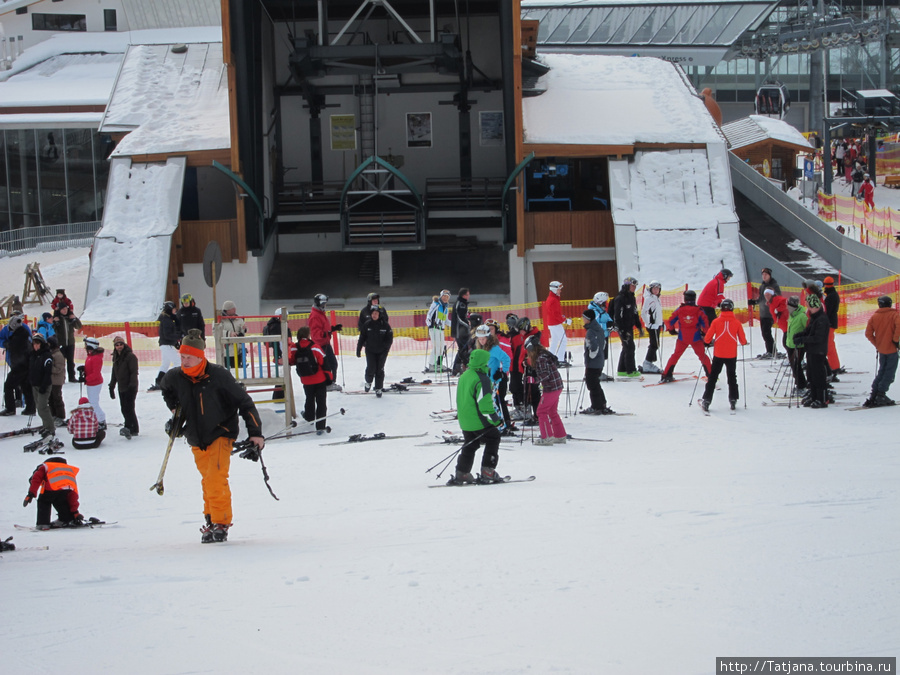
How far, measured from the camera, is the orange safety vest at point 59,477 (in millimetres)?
9008

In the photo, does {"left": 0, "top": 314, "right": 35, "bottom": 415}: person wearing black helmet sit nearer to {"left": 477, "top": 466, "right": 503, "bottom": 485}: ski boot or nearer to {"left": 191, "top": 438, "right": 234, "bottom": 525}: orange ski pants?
{"left": 477, "top": 466, "right": 503, "bottom": 485}: ski boot

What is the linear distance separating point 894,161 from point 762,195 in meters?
13.5

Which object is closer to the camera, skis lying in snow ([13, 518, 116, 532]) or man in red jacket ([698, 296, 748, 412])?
skis lying in snow ([13, 518, 116, 532])

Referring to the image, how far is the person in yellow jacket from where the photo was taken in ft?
24.2

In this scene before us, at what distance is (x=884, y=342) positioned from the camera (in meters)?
12.9

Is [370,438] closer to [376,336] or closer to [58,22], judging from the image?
[376,336]

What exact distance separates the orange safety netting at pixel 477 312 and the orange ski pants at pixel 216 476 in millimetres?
11943

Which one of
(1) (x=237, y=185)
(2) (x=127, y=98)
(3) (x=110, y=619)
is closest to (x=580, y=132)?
(1) (x=237, y=185)

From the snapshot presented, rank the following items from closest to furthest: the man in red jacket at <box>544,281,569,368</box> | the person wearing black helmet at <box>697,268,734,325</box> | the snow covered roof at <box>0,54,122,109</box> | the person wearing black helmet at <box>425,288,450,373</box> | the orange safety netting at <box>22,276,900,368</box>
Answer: the man in red jacket at <box>544,281,569,368</box>
the person wearing black helmet at <box>697,268,734,325</box>
the person wearing black helmet at <box>425,288,450,373</box>
the orange safety netting at <box>22,276,900,368</box>
the snow covered roof at <box>0,54,122,109</box>

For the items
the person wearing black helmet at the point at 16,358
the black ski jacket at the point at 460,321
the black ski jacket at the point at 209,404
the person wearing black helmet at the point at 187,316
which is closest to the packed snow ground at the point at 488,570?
the black ski jacket at the point at 209,404

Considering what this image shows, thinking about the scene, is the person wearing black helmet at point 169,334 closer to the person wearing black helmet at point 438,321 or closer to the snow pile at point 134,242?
the person wearing black helmet at point 438,321

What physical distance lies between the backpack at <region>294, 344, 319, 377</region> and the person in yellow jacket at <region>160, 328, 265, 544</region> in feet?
18.2

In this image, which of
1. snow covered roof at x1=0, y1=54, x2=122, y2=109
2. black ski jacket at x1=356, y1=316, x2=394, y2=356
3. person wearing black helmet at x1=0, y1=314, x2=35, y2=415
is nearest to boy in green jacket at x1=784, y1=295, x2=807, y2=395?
black ski jacket at x1=356, y1=316, x2=394, y2=356

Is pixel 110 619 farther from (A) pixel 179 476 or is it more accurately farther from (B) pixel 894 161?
(B) pixel 894 161
